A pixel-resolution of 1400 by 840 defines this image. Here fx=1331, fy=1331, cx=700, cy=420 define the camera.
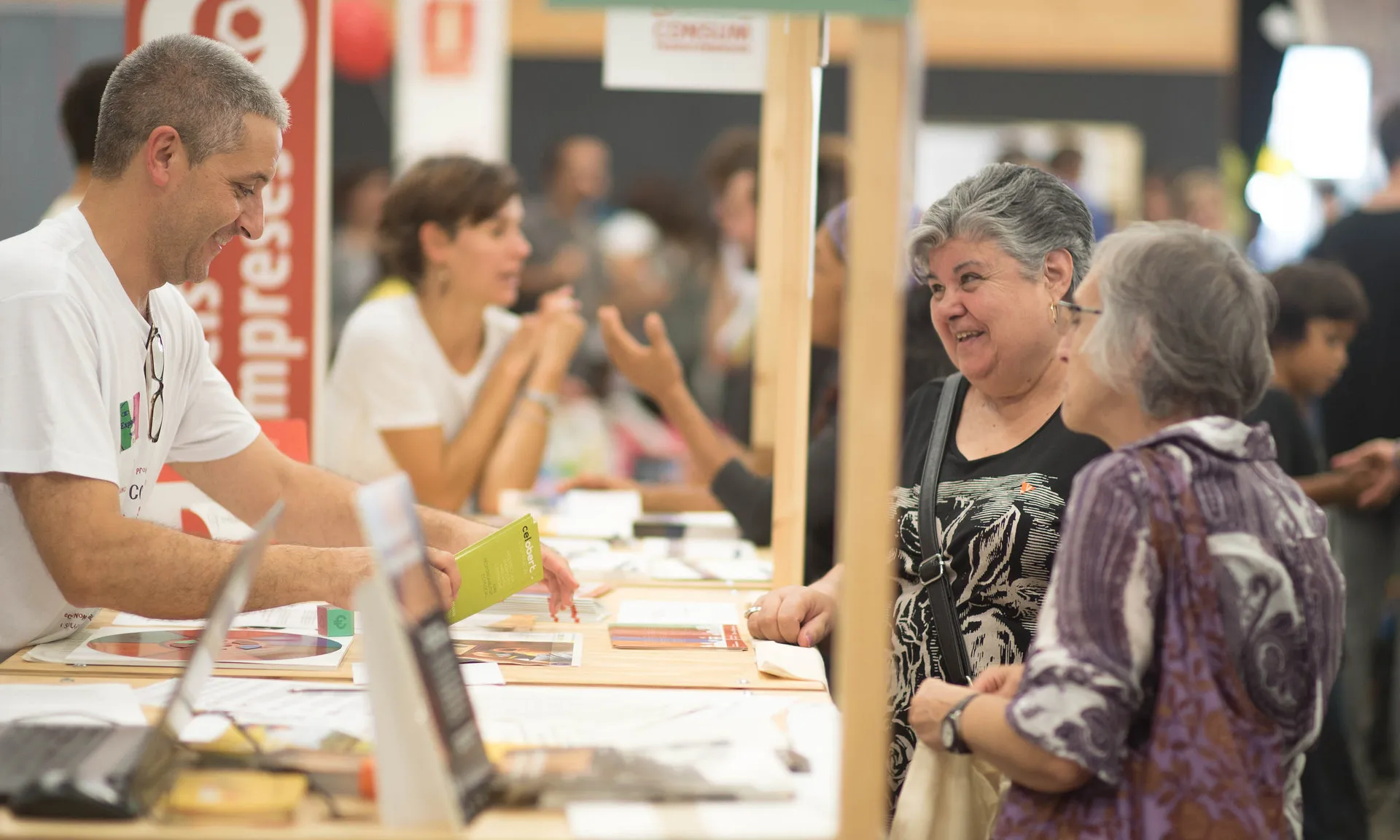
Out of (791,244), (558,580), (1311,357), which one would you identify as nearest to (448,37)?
(791,244)

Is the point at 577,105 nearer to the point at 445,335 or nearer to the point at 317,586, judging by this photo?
the point at 445,335

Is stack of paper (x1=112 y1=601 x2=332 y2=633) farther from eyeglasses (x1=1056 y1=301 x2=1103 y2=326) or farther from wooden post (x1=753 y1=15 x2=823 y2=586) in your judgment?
eyeglasses (x1=1056 y1=301 x2=1103 y2=326)

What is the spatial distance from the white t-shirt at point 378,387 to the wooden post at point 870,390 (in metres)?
2.47

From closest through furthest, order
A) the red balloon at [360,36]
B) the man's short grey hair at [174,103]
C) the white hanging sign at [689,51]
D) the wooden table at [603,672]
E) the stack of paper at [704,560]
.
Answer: the wooden table at [603,672] → the man's short grey hair at [174,103] → the stack of paper at [704,560] → the white hanging sign at [689,51] → the red balloon at [360,36]

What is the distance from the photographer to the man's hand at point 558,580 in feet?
7.51

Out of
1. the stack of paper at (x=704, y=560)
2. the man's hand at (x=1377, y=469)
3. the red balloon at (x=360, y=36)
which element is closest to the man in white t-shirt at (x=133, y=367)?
the stack of paper at (x=704, y=560)

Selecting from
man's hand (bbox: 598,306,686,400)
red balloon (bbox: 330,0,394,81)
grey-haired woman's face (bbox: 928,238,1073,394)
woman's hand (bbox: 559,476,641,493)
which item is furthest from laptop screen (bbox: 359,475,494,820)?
red balloon (bbox: 330,0,394,81)

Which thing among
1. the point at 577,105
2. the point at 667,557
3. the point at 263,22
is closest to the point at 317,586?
the point at 667,557

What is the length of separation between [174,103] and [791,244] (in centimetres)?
137

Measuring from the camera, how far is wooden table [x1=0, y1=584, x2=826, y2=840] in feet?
4.34

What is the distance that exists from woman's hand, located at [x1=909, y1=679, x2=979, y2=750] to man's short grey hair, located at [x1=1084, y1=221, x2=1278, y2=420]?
432 mm

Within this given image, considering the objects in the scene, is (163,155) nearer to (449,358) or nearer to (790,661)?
(790,661)

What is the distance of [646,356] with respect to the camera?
3.48 meters

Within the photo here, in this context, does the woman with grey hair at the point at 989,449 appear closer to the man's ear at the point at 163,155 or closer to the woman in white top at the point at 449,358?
the man's ear at the point at 163,155
